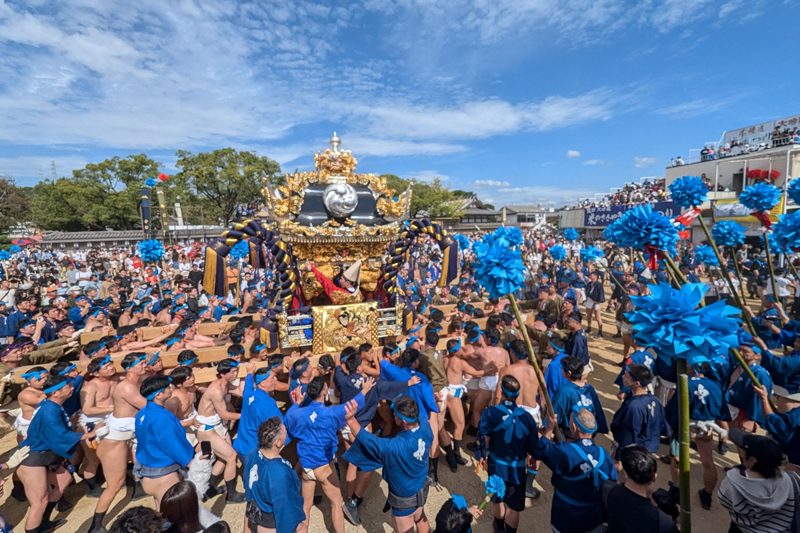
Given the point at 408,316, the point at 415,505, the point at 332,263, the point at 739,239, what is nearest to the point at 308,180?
the point at 332,263

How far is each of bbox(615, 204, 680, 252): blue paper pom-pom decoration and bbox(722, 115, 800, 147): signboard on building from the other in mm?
34504

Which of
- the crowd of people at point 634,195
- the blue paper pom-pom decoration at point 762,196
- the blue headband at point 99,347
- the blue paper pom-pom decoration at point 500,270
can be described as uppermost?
the crowd of people at point 634,195

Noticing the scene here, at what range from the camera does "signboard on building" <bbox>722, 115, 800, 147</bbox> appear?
95.7ft

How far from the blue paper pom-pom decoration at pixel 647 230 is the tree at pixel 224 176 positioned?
35772 mm

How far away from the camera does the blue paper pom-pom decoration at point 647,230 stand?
15.5ft

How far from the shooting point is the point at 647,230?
4.84 m

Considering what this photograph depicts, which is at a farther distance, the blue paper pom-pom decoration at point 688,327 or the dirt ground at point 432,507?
the dirt ground at point 432,507

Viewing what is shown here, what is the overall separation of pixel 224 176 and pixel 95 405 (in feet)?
122

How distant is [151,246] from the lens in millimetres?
10336

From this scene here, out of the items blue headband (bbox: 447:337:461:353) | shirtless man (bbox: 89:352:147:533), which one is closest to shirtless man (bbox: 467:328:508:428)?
blue headband (bbox: 447:337:461:353)

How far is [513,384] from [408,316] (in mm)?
4523

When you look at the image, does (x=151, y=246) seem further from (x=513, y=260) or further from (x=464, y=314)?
(x=513, y=260)

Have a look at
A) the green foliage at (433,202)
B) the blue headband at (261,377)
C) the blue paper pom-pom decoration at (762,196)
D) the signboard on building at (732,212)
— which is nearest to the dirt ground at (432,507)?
the blue headband at (261,377)

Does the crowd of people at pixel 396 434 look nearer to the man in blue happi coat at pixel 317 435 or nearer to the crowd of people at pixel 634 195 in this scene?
the man in blue happi coat at pixel 317 435
